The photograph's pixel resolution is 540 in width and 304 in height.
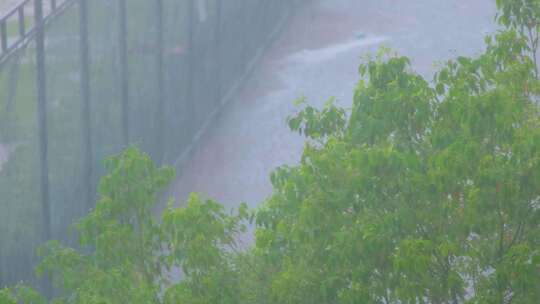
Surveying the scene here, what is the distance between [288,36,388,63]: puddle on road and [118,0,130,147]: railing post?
902 cm

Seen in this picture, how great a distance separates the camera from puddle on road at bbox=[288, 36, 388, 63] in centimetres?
2494

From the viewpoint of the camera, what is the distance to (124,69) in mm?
16000

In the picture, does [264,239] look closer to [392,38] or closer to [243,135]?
[243,135]

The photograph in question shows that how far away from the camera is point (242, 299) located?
8.59m

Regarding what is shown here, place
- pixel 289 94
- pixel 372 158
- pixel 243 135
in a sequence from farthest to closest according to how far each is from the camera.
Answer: pixel 289 94 < pixel 243 135 < pixel 372 158

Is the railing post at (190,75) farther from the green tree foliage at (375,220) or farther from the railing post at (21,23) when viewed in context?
the green tree foliage at (375,220)

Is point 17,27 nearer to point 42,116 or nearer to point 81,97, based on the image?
point 42,116

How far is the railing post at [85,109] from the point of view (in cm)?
1420

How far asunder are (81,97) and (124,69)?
170 centimetres

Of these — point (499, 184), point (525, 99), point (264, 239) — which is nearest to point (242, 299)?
point (264, 239)

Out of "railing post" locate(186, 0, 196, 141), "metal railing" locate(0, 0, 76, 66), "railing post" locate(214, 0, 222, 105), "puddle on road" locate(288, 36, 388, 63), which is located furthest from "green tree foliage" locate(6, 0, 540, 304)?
"puddle on road" locate(288, 36, 388, 63)

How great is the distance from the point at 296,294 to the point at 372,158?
1057 mm

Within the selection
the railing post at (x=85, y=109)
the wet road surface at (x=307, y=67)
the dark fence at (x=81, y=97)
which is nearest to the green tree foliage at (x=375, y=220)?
the dark fence at (x=81, y=97)

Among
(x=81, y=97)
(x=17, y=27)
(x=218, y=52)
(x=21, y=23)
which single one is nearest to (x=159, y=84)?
(x=81, y=97)
